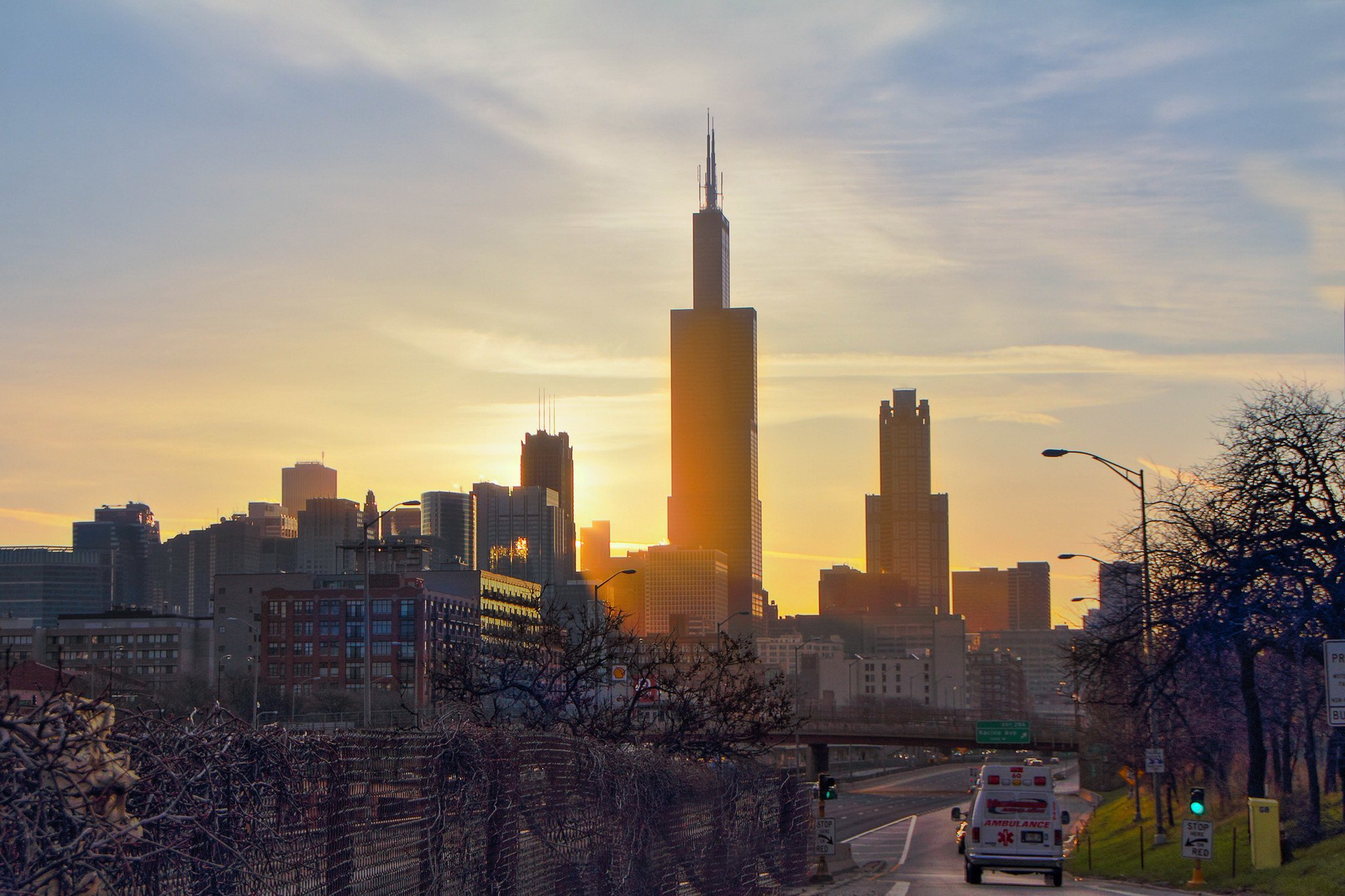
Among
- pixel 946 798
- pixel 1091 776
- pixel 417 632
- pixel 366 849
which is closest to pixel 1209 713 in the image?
pixel 366 849

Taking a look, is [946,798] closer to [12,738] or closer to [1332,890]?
[1332,890]

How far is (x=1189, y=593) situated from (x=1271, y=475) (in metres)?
2.99

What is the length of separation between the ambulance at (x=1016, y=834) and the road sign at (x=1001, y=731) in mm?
61704

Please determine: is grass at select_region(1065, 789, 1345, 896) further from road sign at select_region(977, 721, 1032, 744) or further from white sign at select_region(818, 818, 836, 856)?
road sign at select_region(977, 721, 1032, 744)

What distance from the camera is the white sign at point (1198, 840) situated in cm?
2977

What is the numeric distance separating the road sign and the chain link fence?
79277 mm

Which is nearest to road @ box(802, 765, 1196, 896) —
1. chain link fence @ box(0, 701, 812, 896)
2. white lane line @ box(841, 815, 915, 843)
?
white lane line @ box(841, 815, 915, 843)

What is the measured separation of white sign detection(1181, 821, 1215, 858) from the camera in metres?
29.8

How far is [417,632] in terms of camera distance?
15675 centimetres

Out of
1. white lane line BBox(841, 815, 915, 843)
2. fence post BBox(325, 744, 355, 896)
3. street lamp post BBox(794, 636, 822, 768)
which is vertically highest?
fence post BBox(325, 744, 355, 896)

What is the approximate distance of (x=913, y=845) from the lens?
61781 millimetres

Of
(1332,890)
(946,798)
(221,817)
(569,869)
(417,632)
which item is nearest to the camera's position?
(221,817)

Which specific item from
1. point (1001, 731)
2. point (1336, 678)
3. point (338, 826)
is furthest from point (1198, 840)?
point (1001, 731)

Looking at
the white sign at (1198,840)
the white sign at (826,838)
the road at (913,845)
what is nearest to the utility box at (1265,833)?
the white sign at (1198,840)
